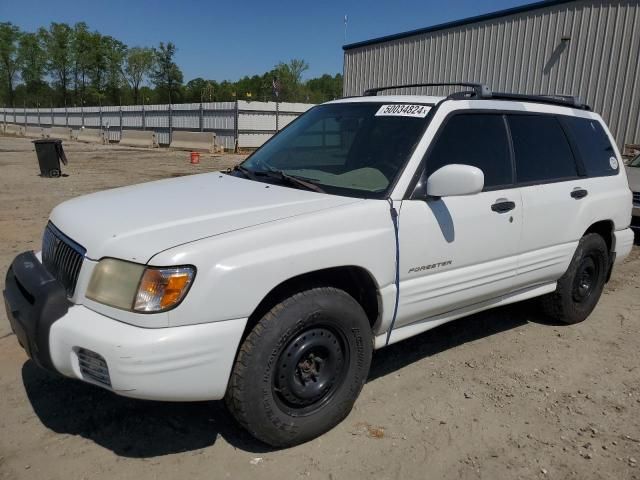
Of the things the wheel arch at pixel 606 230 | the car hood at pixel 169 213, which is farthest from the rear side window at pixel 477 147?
the wheel arch at pixel 606 230

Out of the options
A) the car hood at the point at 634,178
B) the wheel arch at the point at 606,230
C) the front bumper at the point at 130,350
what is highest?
the car hood at the point at 634,178

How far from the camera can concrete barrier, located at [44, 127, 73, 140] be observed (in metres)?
36.7

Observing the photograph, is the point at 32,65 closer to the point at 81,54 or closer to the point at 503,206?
the point at 81,54

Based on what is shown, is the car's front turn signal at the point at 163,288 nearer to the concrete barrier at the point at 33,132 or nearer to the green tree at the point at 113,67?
the concrete barrier at the point at 33,132

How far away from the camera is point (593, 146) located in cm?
468

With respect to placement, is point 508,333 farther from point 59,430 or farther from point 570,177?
point 59,430

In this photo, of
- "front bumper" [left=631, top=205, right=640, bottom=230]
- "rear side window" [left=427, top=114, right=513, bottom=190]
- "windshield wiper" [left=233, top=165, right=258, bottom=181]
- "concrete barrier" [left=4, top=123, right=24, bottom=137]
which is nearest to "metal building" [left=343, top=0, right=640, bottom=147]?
"front bumper" [left=631, top=205, right=640, bottom=230]

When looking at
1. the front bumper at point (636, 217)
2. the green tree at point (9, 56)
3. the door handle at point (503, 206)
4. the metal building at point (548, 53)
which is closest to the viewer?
the door handle at point (503, 206)

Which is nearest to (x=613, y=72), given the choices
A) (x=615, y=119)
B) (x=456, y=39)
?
(x=615, y=119)

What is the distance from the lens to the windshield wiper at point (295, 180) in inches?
126

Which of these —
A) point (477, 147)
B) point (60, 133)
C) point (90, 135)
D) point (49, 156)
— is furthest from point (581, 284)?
point (60, 133)

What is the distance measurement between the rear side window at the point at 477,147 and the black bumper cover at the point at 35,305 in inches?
84.8

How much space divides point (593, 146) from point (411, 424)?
306 cm

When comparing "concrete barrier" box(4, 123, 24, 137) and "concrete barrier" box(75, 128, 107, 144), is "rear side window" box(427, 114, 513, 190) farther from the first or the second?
"concrete barrier" box(4, 123, 24, 137)
